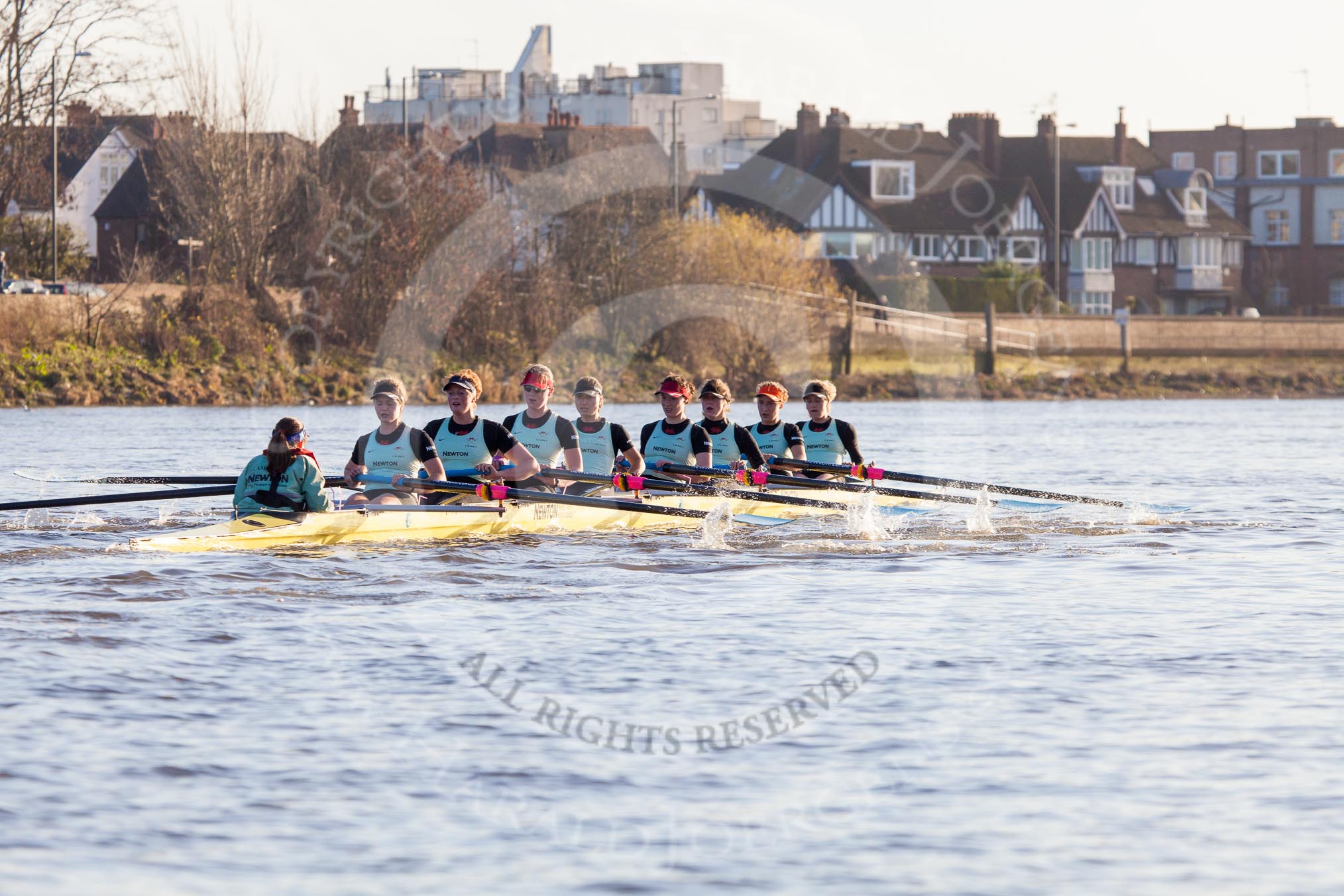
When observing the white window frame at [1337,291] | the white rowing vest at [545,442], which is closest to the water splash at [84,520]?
the white rowing vest at [545,442]

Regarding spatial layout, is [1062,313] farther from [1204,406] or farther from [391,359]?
[391,359]

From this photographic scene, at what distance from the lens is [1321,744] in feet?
26.1

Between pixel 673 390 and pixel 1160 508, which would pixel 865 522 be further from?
pixel 1160 508

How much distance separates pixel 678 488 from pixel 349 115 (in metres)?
40.3

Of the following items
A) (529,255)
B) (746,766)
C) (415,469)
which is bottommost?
(746,766)

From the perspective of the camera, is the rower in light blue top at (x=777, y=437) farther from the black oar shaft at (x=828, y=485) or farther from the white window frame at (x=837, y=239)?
the white window frame at (x=837, y=239)

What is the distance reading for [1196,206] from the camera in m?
81.8

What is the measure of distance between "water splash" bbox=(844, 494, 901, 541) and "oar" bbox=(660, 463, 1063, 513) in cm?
15

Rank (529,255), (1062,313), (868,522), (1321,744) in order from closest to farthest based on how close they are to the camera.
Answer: (1321,744) → (868,522) → (529,255) → (1062,313)

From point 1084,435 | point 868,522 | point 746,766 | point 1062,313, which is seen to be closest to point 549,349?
point 1084,435

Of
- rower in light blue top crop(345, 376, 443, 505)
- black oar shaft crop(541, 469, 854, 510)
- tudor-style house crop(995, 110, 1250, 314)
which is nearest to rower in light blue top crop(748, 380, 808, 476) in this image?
black oar shaft crop(541, 469, 854, 510)

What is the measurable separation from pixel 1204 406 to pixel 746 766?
4795cm

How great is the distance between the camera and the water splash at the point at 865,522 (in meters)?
16.1

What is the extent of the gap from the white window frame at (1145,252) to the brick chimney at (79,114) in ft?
Answer: 162
